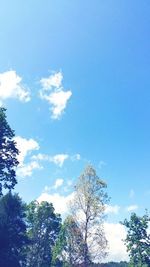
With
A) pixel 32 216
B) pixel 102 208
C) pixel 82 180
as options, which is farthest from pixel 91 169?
pixel 32 216

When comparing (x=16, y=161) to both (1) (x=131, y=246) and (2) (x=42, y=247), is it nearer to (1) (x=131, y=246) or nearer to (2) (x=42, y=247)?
(2) (x=42, y=247)

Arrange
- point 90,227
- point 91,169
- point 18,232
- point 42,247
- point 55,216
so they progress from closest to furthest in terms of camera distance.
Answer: point 90,227
point 91,169
point 18,232
point 42,247
point 55,216

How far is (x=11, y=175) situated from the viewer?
1448 inches

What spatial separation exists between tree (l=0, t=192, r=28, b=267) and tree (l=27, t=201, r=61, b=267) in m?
13.9

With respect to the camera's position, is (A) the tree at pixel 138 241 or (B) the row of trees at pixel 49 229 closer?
(B) the row of trees at pixel 49 229

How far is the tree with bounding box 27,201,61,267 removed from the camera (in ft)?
198

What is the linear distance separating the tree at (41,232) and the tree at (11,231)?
13.9m

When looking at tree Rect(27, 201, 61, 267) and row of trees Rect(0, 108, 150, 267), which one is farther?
tree Rect(27, 201, 61, 267)

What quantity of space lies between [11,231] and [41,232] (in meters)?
19.8

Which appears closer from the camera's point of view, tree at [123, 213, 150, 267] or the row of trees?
the row of trees

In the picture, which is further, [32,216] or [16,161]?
[32,216]

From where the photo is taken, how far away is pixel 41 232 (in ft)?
205

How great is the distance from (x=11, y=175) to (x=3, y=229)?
8.58 meters

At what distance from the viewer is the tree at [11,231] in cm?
4009
